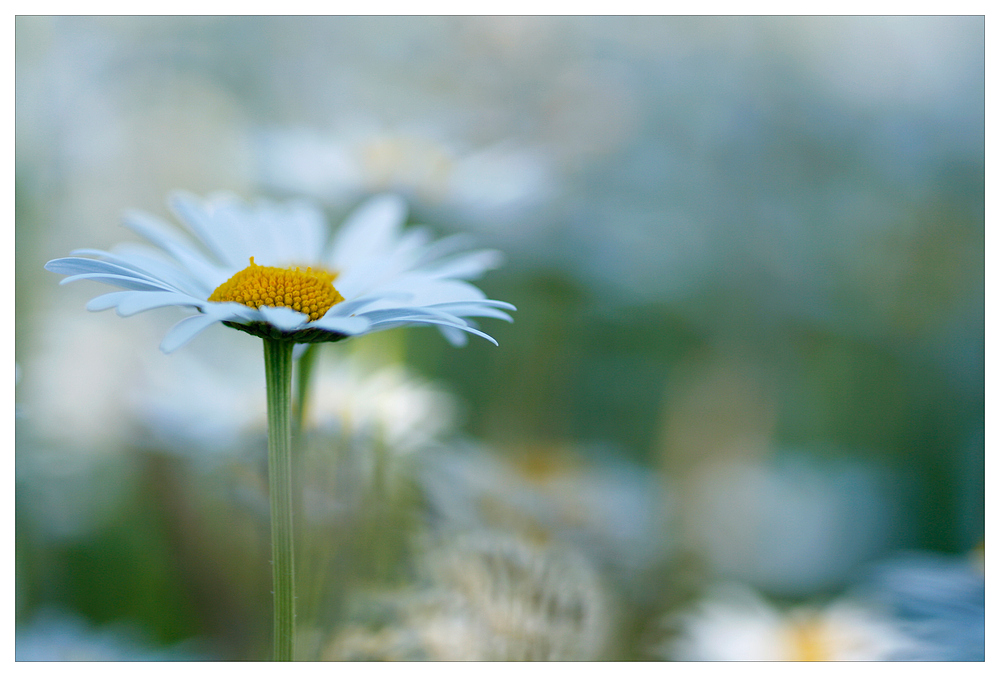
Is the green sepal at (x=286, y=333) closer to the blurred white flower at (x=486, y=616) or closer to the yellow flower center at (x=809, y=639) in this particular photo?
the blurred white flower at (x=486, y=616)

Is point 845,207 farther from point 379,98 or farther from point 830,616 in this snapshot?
point 379,98

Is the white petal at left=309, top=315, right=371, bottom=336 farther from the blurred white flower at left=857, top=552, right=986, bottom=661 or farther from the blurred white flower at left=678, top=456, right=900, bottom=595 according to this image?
the blurred white flower at left=678, top=456, right=900, bottom=595

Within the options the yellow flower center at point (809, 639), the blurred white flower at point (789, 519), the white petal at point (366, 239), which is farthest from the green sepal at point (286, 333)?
the blurred white flower at point (789, 519)

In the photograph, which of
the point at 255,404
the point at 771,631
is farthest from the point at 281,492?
the point at 771,631

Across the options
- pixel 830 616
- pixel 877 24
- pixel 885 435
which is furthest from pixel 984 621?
pixel 877 24

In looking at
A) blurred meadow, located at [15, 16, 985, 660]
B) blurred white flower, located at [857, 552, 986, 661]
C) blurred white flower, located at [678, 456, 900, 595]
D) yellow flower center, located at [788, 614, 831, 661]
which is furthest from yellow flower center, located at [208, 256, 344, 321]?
blurred white flower, located at [678, 456, 900, 595]

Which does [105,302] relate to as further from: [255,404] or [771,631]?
[771,631]
